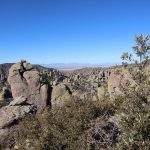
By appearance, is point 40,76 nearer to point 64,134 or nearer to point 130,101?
point 64,134

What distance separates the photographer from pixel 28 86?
371ft

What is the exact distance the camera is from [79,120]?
2114 inches

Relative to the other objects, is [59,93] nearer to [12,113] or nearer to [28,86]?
[28,86]

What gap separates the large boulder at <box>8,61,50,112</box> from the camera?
109250 millimetres

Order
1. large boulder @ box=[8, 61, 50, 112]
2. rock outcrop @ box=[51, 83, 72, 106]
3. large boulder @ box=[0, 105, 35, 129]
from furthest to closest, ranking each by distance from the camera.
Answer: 1. large boulder @ box=[8, 61, 50, 112]
2. rock outcrop @ box=[51, 83, 72, 106]
3. large boulder @ box=[0, 105, 35, 129]

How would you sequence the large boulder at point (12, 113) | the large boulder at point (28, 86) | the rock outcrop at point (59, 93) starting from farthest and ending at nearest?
1. the large boulder at point (28, 86)
2. the rock outcrop at point (59, 93)
3. the large boulder at point (12, 113)

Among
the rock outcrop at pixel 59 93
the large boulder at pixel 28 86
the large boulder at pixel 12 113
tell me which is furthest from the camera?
the large boulder at pixel 28 86

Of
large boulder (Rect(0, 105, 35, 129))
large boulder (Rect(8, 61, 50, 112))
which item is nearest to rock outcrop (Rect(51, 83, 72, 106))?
large boulder (Rect(8, 61, 50, 112))

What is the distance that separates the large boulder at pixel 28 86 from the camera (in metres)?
109

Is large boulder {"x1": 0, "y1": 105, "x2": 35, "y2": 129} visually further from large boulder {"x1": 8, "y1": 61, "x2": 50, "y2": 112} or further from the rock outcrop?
large boulder {"x1": 8, "y1": 61, "x2": 50, "y2": 112}

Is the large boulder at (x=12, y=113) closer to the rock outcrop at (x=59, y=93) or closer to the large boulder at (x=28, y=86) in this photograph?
the rock outcrop at (x=59, y=93)

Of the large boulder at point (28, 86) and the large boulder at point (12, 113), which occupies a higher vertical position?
the large boulder at point (28, 86)

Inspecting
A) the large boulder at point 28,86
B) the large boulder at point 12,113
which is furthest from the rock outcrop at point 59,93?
the large boulder at point 12,113

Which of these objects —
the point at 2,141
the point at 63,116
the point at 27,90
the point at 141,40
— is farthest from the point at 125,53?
the point at 27,90
